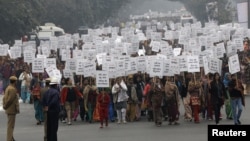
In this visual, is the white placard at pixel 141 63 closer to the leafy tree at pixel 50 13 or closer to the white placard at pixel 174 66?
the white placard at pixel 174 66

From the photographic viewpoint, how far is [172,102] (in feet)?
61.2

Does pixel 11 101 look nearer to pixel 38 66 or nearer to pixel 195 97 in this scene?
pixel 195 97

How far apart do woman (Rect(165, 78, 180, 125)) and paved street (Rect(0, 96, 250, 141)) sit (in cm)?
24

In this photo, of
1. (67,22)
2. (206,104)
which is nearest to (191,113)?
(206,104)

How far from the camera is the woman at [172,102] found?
730 inches

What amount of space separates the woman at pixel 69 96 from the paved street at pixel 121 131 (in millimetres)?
477

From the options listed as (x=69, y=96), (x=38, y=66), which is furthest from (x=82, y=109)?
(x=38, y=66)

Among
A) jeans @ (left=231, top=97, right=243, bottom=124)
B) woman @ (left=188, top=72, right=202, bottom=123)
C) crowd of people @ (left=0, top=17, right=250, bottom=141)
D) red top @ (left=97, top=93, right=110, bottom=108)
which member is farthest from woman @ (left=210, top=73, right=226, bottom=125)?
red top @ (left=97, top=93, right=110, bottom=108)

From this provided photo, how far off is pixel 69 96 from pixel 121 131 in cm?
259

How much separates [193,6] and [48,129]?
82.9 meters

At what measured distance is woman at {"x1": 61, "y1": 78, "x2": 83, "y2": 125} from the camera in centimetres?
1925

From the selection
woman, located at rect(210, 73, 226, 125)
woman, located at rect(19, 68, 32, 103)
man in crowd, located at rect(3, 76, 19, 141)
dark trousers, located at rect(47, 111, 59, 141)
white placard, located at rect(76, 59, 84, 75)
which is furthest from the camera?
woman, located at rect(19, 68, 32, 103)

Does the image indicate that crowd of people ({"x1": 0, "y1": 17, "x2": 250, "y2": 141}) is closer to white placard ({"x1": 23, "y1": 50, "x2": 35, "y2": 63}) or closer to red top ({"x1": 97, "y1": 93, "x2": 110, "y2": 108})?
red top ({"x1": 97, "y1": 93, "x2": 110, "y2": 108})

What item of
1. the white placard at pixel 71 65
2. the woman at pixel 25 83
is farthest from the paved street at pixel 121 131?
the woman at pixel 25 83
